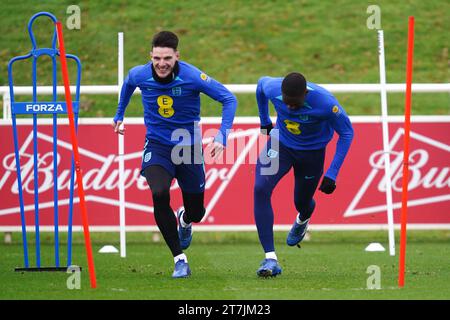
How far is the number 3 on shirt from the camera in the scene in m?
10.7

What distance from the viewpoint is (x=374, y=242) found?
49.2 ft

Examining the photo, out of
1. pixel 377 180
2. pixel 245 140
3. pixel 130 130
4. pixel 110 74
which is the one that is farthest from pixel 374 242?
pixel 110 74

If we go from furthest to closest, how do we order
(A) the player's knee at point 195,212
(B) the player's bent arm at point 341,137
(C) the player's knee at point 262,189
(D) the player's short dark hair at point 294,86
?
(A) the player's knee at point 195,212
(C) the player's knee at point 262,189
(B) the player's bent arm at point 341,137
(D) the player's short dark hair at point 294,86

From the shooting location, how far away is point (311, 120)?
10562mm

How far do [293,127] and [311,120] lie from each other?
0.22m

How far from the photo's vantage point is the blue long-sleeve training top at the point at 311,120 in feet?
34.2

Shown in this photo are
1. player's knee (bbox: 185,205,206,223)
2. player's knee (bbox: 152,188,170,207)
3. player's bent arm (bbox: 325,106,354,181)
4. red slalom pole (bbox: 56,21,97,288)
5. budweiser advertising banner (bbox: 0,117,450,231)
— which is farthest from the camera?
budweiser advertising banner (bbox: 0,117,450,231)

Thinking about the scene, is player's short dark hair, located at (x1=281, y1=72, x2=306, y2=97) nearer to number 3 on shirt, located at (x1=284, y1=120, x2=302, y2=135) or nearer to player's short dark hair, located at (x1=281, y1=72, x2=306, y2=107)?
player's short dark hair, located at (x1=281, y1=72, x2=306, y2=107)

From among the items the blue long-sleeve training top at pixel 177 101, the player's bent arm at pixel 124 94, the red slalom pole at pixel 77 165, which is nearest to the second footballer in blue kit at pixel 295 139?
the blue long-sleeve training top at pixel 177 101

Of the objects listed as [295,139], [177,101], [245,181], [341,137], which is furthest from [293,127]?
[245,181]

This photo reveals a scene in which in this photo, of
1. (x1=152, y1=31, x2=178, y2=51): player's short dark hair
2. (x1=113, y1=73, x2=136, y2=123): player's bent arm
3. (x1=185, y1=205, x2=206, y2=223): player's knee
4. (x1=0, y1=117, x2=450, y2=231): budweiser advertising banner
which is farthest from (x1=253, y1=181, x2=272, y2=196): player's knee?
(x1=0, y1=117, x2=450, y2=231): budweiser advertising banner

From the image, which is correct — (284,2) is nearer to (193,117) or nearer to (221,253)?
(221,253)

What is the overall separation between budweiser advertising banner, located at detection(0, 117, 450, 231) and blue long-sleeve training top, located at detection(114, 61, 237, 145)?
149 inches

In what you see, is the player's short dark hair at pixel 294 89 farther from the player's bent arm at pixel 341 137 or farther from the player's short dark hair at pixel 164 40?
the player's short dark hair at pixel 164 40
